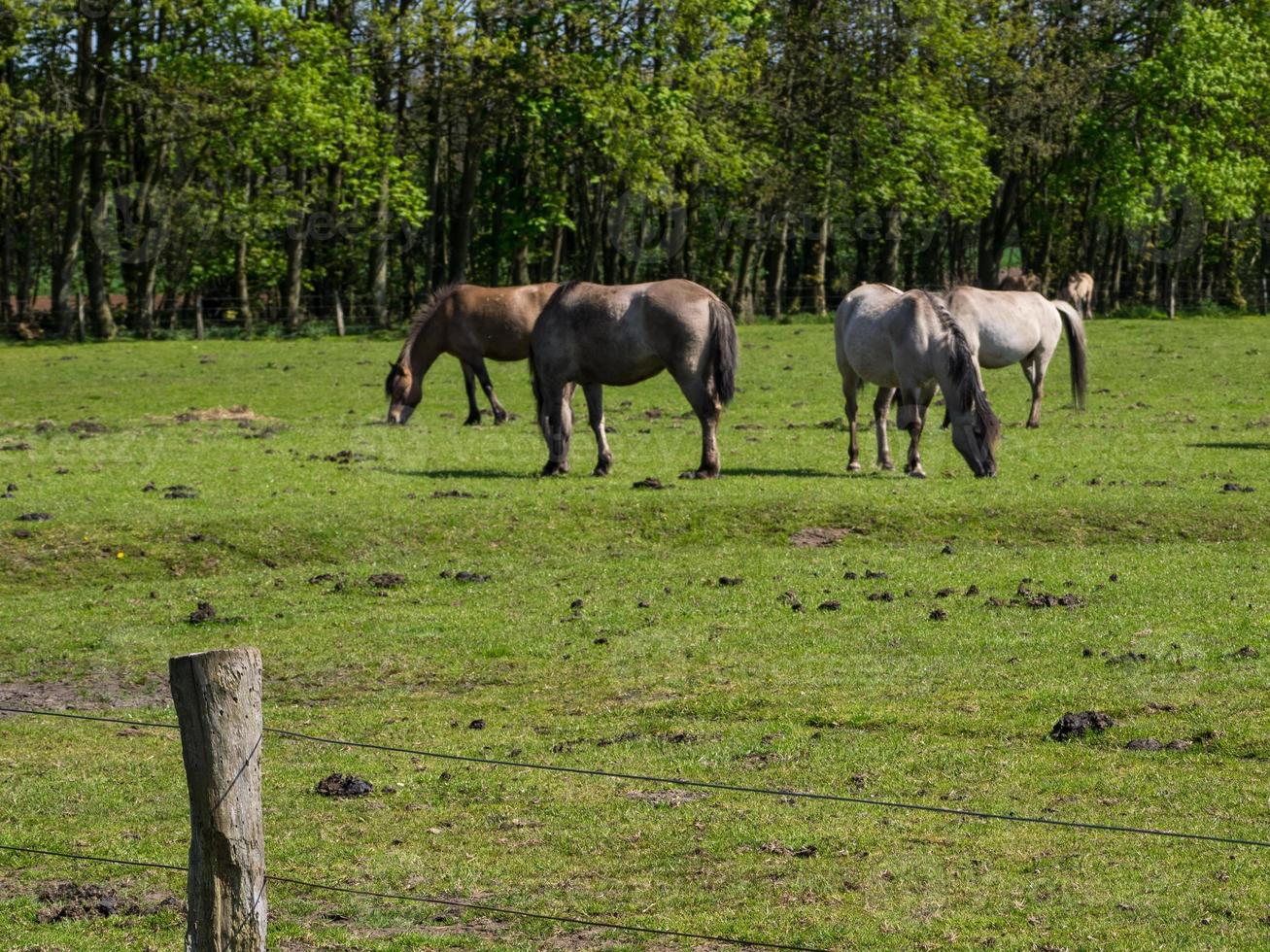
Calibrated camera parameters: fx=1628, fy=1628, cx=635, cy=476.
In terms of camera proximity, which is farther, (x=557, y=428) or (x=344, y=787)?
(x=557, y=428)

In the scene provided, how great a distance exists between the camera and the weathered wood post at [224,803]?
551 cm

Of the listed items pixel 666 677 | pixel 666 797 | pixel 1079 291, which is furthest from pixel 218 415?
pixel 1079 291

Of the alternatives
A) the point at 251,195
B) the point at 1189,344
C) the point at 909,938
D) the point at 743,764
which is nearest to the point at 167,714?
the point at 743,764

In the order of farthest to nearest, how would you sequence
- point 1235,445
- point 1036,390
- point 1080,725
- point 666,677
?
1. point 1036,390
2. point 1235,445
3. point 666,677
4. point 1080,725

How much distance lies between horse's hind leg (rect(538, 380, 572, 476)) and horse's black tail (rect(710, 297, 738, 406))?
6.44ft

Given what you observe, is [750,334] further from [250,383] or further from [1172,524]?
[1172,524]

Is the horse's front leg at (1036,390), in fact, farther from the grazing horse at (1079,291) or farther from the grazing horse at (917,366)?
the grazing horse at (1079,291)

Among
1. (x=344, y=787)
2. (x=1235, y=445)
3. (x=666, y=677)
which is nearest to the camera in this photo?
(x=344, y=787)

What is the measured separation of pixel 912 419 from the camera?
1959cm

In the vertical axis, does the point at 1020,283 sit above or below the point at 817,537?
above

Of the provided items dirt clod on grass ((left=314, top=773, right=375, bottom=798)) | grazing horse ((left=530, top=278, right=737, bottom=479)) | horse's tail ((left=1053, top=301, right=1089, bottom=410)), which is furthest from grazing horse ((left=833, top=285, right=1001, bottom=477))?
dirt clod on grass ((left=314, top=773, right=375, bottom=798))

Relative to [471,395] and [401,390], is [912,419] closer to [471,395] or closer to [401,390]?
[471,395]

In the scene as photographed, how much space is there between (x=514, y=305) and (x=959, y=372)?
32.1 ft

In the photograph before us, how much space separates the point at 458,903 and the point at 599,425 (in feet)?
45.1
